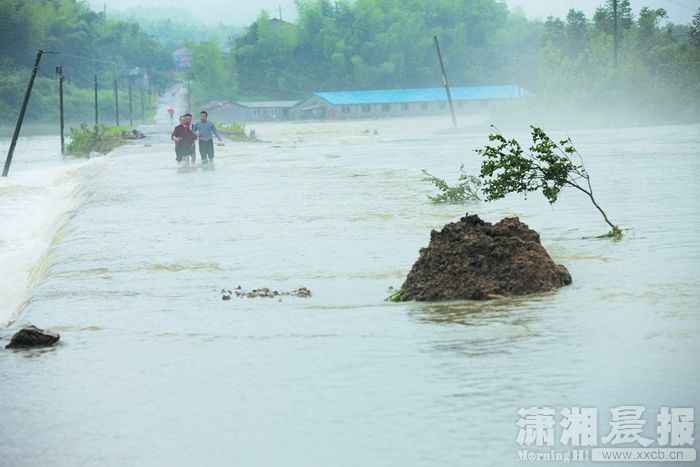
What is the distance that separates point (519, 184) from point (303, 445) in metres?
9.16

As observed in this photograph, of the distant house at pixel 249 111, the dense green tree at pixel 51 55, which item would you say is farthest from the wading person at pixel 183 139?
the distant house at pixel 249 111

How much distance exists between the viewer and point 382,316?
37.4 feet

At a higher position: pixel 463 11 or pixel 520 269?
pixel 463 11

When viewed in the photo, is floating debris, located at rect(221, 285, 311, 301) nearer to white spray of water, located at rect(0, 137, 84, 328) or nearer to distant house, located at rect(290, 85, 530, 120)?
white spray of water, located at rect(0, 137, 84, 328)

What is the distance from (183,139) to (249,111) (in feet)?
327

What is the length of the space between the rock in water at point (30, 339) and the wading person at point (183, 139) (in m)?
20.3

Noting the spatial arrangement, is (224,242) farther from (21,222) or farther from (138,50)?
(138,50)

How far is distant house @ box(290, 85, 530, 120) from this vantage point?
12681 centimetres

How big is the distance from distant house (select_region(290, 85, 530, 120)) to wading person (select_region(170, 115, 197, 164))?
3624 inches

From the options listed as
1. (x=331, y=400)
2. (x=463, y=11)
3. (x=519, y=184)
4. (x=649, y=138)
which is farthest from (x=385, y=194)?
(x=463, y=11)

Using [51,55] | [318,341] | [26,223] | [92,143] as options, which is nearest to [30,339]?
[318,341]

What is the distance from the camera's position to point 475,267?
39.7 feet

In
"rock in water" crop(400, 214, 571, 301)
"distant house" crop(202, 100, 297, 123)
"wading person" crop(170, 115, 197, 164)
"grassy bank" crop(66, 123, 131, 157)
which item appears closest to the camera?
"rock in water" crop(400, 214, 571, 301)

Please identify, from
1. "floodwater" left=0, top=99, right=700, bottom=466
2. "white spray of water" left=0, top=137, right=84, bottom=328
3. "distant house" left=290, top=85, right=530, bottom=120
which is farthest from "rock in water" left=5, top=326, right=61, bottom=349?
"distant house" left=290, top=85, right=530, bottom=120
